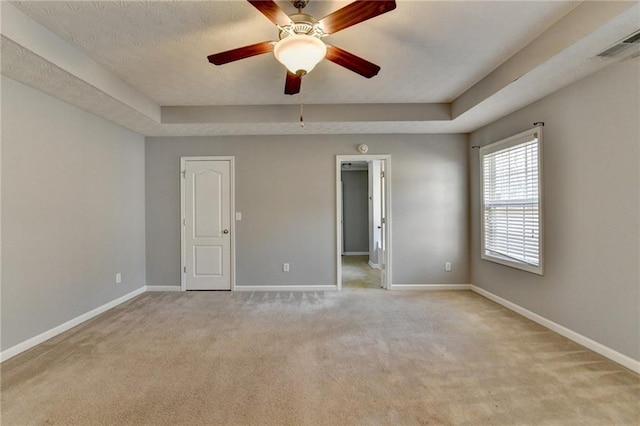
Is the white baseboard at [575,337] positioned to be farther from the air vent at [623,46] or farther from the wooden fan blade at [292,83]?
the wooden fan blade at [292,83]

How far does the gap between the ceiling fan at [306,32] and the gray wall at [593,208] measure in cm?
199

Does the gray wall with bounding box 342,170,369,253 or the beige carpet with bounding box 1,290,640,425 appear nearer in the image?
the beige carpet with bounding box 1,290,640,425

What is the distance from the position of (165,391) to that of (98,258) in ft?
7.56

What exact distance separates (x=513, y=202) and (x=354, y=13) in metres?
2.94

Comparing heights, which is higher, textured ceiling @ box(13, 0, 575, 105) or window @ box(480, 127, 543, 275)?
textured ceiling @ box(13, 0, 575, 105)

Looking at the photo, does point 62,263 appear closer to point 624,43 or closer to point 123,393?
point 123,393

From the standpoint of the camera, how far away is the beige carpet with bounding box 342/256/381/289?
4.71 m

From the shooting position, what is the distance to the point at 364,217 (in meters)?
8.02

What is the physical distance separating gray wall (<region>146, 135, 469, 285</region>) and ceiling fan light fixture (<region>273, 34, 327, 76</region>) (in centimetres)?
252

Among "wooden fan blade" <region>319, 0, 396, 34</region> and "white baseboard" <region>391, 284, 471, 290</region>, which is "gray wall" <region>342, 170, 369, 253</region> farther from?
"wooden fan blade" <region>319, 0, 396, 34</region>

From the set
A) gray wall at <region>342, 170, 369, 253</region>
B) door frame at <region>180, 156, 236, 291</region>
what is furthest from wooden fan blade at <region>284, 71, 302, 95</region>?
gray wall at <region>342, 170, 369, 253</region>

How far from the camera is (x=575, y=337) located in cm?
261

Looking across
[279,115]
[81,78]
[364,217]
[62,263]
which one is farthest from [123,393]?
[364,217]

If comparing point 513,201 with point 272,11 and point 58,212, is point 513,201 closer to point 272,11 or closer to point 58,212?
point 272,11
